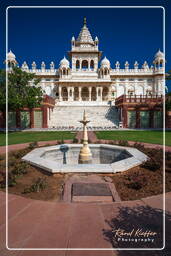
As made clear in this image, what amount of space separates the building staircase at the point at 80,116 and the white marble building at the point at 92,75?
538 inches

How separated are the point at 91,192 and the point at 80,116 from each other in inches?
1082

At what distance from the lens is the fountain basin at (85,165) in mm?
6395

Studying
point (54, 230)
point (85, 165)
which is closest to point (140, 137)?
point (85, 165)

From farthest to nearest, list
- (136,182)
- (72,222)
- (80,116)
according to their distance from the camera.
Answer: (80,116) → (136,182) → (72,222)

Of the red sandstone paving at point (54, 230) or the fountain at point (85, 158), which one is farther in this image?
the fountain at point (85, 158)

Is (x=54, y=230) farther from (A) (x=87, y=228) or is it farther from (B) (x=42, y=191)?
(B) (x=42, y=191)

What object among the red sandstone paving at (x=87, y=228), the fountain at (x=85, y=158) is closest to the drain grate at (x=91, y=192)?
the red sandstone paving at (x=87, y=228)

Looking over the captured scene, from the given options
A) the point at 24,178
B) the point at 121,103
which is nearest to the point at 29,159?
the point at 24,178

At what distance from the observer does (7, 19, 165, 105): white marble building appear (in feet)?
160

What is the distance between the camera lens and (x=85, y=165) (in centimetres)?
670

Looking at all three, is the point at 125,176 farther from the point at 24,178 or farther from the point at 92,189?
the point at 24,178

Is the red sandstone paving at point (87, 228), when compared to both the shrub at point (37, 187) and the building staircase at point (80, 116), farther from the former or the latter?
the building staircase at point (80, 116)

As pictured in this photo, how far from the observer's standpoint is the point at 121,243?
278cm

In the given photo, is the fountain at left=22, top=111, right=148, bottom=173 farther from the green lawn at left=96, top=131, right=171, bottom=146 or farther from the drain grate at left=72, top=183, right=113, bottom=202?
the green lawn at left=96, top=131, right=171, bottom=146
